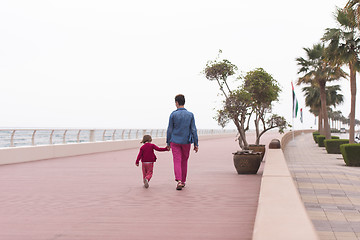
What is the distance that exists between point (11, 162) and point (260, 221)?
46.5 feet

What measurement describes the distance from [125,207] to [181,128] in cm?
235

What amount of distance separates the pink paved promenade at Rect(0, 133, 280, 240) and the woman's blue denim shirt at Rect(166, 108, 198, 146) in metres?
0.98

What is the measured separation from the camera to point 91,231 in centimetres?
543

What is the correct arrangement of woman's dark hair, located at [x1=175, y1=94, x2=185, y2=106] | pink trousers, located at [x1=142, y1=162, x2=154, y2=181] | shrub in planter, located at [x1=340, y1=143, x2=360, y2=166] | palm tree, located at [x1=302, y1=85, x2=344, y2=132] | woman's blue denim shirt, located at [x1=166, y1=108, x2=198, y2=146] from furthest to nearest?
palm tree, located at [x1=302, y1=85, x2=344, y2=132] → shrub in planter, located at [x1=340, y1=143, x2=360, y2=166] → pink trousers, located at [x1=142, y1=162, x2=154, y2=181] → woman's dark hair, located at [x1=175, y1=94, x2=185, y2=106] → woman's blue denim shirt, located at [x1=166, y1=108, x2=198, y2=146]

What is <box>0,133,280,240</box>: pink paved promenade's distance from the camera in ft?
17.6

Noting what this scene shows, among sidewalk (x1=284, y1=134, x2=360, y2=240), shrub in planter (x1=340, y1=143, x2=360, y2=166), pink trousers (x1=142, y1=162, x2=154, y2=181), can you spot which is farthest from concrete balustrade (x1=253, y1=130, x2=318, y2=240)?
shrub in planter (x1=340, y1=143, x2=360, y2=166)

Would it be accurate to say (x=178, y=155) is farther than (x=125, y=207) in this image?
Yes

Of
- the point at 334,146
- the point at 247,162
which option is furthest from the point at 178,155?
the point at 334,146

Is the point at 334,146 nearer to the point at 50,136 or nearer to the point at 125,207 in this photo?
the point at 50,136

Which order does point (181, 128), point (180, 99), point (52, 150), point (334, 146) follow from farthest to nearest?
1. point (334, 146)
2. point (52, 150)
3. point (180, 99)
4. point (181, 128)

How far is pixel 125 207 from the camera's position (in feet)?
23.2

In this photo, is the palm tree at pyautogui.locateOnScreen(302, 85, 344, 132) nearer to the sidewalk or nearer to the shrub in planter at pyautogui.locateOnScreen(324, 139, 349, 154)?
the shrub in planter at pyautogui.locateOnScreen(324, 139, 349, 154)

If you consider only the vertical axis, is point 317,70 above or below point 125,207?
above

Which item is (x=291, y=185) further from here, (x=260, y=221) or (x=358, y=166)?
(x=358, y=166)
